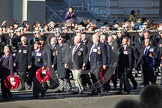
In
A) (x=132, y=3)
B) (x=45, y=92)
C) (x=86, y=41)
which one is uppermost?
(x=132, y=3)

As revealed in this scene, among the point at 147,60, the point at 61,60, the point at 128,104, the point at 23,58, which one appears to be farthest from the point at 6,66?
the point at 128,104

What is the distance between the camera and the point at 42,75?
14477 millimetres

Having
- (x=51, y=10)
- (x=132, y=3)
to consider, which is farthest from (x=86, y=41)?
(x=132, y=3)

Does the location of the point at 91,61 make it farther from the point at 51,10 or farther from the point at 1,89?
the point at 51,10

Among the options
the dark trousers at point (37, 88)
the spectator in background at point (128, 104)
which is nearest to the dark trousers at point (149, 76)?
the dark trousers at point (37, 88)

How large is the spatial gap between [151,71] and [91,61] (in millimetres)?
2202

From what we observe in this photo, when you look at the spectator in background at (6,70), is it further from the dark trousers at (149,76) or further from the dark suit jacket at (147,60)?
the dark trousers at (149,76)

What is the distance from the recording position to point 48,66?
15.0 metres

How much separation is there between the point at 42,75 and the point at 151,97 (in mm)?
10283

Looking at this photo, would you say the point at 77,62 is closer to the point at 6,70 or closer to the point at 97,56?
the point at 97,56

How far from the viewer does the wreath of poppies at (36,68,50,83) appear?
14.4m

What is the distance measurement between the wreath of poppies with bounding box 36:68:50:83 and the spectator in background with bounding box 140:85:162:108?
1006cm

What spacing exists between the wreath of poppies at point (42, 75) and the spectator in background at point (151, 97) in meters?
10.1

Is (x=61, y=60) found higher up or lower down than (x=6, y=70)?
higher up
